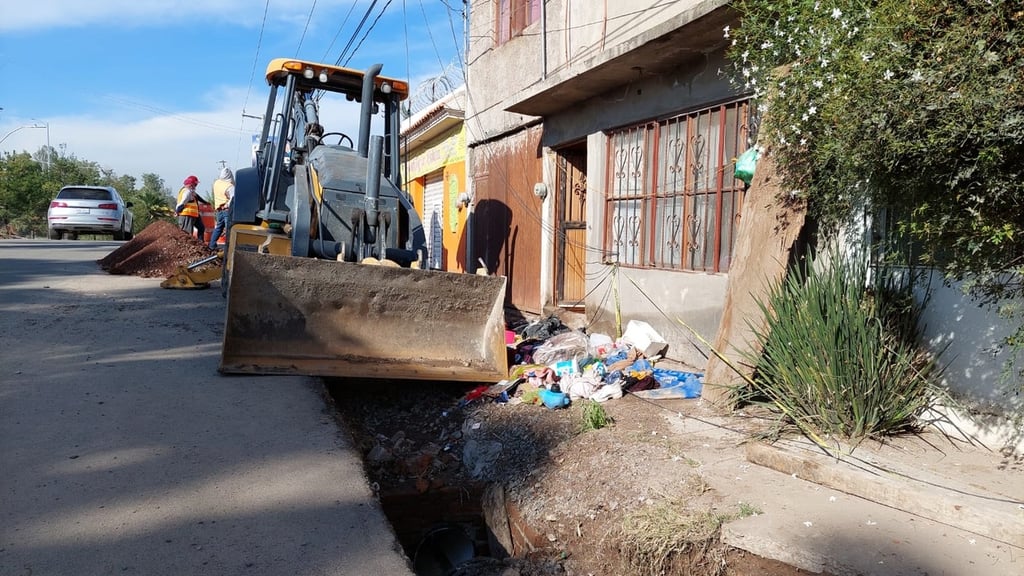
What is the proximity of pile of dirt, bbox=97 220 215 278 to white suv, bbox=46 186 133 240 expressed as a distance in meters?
7.98

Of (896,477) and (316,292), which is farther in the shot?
(316,292)

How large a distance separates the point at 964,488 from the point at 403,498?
3125 mm

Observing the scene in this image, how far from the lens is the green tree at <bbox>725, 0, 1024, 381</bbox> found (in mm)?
2645

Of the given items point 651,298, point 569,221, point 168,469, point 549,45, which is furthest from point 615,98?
point 168,469

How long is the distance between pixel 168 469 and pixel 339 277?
2.24m

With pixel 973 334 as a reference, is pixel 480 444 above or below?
below

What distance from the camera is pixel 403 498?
14.6 feet

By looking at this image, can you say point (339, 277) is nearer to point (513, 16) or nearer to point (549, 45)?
point (549, 45)

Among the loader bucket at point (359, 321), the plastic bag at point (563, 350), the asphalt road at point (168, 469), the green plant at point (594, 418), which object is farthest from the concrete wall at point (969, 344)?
the asphalt road at point (168, 469)

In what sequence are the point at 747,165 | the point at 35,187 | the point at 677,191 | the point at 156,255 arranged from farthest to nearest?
the point at 35,187
the point at 156,255
the point at 677,191
the point at 747,165

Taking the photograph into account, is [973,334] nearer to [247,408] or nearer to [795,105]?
[795,105]

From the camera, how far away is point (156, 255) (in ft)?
35.4

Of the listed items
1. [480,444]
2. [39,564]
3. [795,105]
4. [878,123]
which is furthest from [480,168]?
[39,564]

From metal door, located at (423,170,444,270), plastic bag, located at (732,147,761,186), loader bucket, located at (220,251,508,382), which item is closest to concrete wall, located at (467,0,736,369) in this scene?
plastic bag, located at (732,147,761,186)
